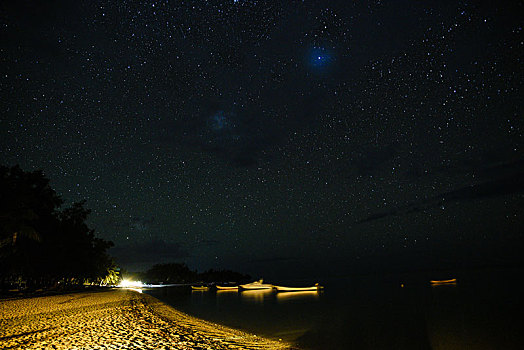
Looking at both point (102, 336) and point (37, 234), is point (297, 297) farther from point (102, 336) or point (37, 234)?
point (102, 336)

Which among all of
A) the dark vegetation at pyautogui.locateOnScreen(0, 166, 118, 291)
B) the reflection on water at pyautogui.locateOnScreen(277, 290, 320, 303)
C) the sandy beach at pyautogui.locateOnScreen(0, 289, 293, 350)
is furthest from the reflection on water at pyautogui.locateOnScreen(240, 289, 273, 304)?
the sandy beach at pyautogui.locateOnScreen(0, 289, 293, 350)

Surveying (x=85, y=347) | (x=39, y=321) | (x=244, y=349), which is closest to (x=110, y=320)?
(x=39, y=321)

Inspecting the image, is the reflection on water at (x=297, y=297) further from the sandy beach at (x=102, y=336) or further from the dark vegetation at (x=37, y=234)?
the sandy beach at (x=102, y=336)

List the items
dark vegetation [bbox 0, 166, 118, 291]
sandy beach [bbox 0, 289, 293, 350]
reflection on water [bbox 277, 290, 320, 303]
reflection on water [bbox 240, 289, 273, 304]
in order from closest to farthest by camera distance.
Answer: sandy beach [bbox 0, 289, 293, 350]
dark vegetation [bbox 0, 166, 118, 291]
reflection on water [bbox 240, 289, 273, 304]
reflection on water [bbox 277, 290, 320, 303]

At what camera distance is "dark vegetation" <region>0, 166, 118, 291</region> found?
93.7ft

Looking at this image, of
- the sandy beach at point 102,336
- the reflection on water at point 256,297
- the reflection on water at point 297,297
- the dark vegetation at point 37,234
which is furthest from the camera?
the reflection on water at point 297,297

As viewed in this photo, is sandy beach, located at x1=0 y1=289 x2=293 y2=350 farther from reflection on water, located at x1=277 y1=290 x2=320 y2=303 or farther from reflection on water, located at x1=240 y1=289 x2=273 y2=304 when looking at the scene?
reflection on water, located at x1=277 y1=290 x2=320 y2=303

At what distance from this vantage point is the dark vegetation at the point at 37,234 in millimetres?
28562

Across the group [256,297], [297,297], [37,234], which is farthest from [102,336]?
[256,297]

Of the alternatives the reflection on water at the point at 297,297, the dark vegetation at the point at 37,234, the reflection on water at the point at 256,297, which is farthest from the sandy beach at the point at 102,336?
the reflection on water at the point at 297,297

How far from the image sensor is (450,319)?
1056 inches

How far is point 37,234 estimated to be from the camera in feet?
104

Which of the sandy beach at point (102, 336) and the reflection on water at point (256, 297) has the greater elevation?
the sandy beach at point (102, 336)

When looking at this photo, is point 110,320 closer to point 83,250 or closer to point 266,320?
point 266,320
